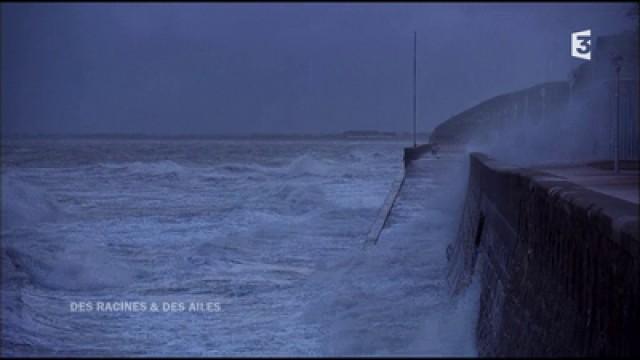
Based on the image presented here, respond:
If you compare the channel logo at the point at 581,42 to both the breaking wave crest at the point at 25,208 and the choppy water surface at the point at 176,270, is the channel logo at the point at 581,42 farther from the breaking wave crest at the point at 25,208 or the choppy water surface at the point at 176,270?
the breaking wave crest at the point at 25,208

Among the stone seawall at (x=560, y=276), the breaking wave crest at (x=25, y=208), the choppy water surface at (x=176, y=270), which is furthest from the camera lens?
the breaking wave crest at (x=25, y=208)

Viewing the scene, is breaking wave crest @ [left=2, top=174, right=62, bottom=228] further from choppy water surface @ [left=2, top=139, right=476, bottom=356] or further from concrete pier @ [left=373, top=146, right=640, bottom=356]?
concrete pier @ [left=373, top=146, right=640, bottom=356]

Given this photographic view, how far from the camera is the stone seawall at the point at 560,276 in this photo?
3.25 m

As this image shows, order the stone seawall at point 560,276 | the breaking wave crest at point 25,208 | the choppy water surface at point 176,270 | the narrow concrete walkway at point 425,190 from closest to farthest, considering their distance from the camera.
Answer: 1. the stone seawall at point 560,276
2. the choppy water surface at point 176,270
3. the narrow concrete walkway at point 425,190
4. the breaking wave crest at point 25,208

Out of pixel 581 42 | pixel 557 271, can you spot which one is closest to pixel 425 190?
pixel 581 42

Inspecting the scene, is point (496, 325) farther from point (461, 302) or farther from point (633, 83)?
point (633, 83)

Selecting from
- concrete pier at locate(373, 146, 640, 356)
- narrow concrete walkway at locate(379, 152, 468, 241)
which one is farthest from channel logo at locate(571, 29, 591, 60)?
concrete pier at locate(373, 146, 640, 356)

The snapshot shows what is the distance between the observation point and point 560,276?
4.31 meters

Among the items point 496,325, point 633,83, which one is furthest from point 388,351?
point 633,83

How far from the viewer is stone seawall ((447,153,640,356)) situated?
325cm

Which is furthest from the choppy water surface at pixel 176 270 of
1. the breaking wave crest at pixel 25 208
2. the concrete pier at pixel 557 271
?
the concrete pier at pixel 557 271

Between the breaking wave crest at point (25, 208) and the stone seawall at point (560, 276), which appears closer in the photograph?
the stone seawall at point (560, 276)

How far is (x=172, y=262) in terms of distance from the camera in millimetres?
12336

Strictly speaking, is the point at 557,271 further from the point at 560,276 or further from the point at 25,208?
the point at 25,208
